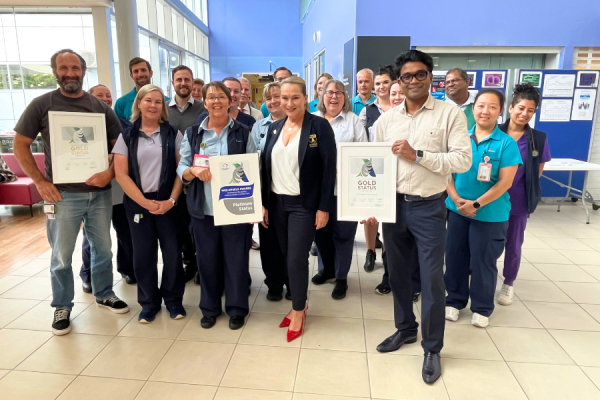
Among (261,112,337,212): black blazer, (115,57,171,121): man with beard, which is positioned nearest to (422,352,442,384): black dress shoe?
(261,112,337,212): black blazer

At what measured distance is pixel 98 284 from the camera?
3.07 meters

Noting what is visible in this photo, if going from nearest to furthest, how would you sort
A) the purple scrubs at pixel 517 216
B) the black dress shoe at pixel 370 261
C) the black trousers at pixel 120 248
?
the purple scrubs at pixel 517 216 < the black trousers at pixel 120 248 < the black dress shoe at pixel 370 261

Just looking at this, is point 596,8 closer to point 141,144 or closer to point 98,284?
point 141,144

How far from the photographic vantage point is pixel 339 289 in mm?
3303

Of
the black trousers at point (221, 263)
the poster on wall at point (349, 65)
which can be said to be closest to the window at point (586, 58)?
the poster on wall at point (349, 65)

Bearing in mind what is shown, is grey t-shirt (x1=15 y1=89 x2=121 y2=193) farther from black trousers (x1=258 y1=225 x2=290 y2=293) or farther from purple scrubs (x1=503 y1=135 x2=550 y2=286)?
purple scrubs (x1=503 y1=135 x2=550 y2=286)

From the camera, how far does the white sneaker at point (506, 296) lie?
3191 mm

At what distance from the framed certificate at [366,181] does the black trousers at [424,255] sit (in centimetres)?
9

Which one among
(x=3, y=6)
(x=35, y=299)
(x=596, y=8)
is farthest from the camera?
(x=3, y=6)

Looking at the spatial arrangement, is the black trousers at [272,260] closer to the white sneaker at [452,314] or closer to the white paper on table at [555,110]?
the white sneaker at [452,314]

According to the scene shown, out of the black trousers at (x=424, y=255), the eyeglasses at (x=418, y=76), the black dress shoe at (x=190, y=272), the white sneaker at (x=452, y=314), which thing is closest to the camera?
the eyeglasses at (x=418, y=76)

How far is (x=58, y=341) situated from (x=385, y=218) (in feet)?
7.59

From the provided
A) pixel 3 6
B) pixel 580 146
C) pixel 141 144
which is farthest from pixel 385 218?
pixel 3 6

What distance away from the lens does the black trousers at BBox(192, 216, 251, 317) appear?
106 inches
